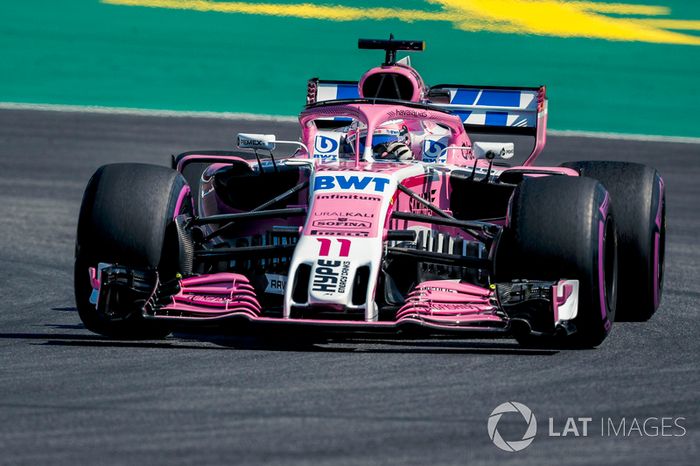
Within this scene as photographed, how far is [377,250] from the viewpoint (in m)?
8.18

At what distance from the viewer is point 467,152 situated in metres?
10.8

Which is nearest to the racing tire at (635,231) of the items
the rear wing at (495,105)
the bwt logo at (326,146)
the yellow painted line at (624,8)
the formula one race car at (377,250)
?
the formula one race car at (377,250)

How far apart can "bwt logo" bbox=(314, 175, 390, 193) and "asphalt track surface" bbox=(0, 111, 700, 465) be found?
887 millimetres

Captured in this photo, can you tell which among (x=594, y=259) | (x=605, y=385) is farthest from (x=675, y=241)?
(x=605, y=385)

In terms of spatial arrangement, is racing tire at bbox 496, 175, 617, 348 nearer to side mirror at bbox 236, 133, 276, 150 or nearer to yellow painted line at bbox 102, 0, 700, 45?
side mirror at bbox 236, 133, 276, 150

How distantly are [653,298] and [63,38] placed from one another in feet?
48.2

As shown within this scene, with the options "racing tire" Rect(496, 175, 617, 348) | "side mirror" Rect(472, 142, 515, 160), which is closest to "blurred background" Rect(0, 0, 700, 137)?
"side mirror" Rect(472, 142, 515, 160)

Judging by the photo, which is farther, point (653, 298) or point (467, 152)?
point (467, 152)

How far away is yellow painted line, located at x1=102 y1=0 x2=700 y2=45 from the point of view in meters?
21.1

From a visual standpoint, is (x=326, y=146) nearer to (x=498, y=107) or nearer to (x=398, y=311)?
(x=498, y=107)

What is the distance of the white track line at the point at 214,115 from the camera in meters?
21.1

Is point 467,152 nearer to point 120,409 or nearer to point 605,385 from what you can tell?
point 605,385

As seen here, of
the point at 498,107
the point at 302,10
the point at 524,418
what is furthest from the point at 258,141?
the point at 302,10

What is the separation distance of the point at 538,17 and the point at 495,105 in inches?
371
